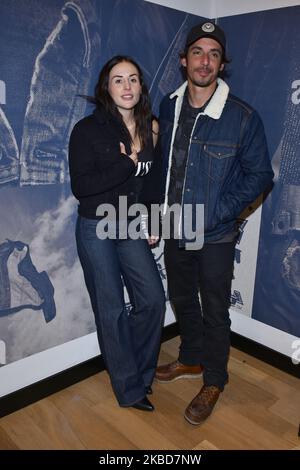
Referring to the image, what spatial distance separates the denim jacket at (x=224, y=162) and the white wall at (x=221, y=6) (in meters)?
0.61

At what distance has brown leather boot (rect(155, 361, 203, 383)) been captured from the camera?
2480 mm

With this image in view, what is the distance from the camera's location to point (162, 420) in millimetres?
2121

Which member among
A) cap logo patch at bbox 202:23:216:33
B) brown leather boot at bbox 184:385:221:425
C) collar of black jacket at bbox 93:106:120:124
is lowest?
brown leather boot at bbox 184:385:221:425

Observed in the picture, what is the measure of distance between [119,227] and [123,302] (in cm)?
39

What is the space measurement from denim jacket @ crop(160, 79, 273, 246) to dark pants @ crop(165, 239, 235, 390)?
139 millimetres

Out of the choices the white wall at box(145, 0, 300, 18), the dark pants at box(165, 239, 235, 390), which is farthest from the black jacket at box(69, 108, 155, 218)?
the white wall at box(145, 0, 300, 18)

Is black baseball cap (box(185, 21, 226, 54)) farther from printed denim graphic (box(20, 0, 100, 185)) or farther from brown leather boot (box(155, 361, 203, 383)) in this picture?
brown leather boot (box(155, 361, 203, 383))

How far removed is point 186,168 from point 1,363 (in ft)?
4.53

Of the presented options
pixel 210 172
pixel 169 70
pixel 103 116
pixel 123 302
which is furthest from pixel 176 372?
pixel 169 70

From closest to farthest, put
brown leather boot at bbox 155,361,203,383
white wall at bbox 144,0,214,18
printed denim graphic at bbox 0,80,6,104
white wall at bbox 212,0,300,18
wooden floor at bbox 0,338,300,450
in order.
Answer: printed denim graphic at bbox 0,80,6,104
wooden floor at bbox 0,338,300,450
white wall at bbox 212,0,300,18
white wall at bbox 144,0,214,18
brown leather boot at bbox 155,361,203,383

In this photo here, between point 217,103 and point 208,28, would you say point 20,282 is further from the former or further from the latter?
point 208,28

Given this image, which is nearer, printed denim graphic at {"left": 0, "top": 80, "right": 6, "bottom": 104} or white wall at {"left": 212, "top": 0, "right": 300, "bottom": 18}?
Result: printed denim graphic at {"left": 0, "top": 80, "right": 6, "bottom": 104}

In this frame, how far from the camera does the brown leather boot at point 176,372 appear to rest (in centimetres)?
248

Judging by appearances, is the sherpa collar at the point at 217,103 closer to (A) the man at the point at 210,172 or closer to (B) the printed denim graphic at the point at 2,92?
(A) the man at the point at 210,172
